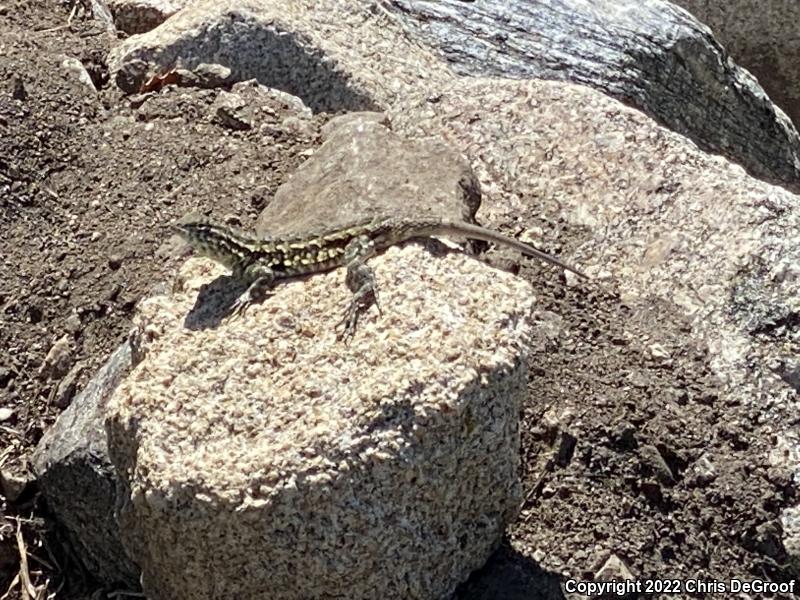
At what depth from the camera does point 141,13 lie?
7.93m

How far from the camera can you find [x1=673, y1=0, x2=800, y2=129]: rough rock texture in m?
10.5

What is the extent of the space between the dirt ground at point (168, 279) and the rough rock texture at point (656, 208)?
0.37 feet

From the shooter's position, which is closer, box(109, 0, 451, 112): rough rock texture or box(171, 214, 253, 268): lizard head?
box(171, 214, 253, 268): lizard head

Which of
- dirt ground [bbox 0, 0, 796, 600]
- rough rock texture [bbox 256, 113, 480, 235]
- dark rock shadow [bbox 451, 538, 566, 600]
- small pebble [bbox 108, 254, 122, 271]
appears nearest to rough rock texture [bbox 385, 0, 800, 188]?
dirt ground [bbox 0, 0, 796, 600]

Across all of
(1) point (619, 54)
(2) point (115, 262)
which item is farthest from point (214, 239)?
(1) point (619, 54)

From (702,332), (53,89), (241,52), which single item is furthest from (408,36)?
(702,332)

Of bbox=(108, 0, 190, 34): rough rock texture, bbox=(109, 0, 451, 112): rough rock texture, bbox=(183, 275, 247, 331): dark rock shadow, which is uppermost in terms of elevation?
bbox=(183, 275, 247, 331): dark rock shadow

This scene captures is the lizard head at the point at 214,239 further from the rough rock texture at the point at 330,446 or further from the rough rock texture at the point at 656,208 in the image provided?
the rough rock texture at the point at 656,208

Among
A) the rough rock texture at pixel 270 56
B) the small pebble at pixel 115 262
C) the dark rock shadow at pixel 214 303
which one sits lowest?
the small pebble at pixel 115 262

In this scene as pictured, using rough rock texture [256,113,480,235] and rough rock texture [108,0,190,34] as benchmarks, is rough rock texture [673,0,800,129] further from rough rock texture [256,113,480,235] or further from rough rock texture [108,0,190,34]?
rough rock texture [256,113,480,235]

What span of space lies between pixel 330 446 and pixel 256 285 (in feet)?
3.17

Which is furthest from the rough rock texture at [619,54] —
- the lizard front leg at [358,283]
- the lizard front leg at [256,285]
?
the lizard front leg at [256,285]

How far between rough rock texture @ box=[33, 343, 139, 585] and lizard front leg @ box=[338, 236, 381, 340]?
3.02 feet

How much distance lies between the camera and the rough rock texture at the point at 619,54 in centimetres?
815
